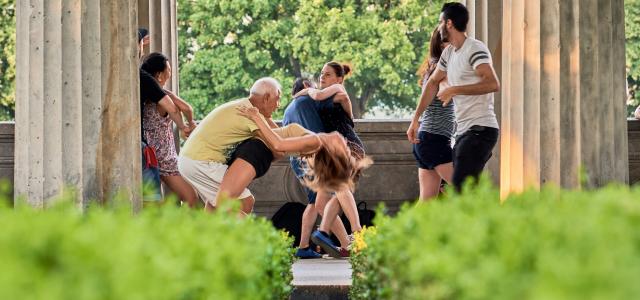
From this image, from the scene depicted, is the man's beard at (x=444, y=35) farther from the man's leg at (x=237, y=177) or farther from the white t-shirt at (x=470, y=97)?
the man's leg at (x=237, y=177)

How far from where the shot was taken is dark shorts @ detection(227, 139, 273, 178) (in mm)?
10945

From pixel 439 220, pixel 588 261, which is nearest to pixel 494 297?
pixel 588 261

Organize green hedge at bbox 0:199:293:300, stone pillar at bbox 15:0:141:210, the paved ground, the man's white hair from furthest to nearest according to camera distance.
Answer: the man's white hair < the paved ground < stone pillar at bbox 15:0:141:210 < green hedge at bbox 0:199:293:300

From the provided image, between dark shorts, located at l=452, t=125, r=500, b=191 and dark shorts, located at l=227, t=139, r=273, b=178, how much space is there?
1501mm

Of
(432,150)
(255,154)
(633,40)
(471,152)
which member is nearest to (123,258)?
(471,152)

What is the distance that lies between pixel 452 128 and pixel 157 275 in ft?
29.6

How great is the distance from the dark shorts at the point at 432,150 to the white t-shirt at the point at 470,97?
0.95 meters

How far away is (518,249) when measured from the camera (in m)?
3.41

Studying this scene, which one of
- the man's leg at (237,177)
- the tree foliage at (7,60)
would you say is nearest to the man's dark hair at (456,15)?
the man's leg at (237,177)

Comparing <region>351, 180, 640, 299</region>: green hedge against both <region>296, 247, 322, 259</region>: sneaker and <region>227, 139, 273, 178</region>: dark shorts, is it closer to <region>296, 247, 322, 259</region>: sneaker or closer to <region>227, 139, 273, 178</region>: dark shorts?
<region>227, 139, 273, 178</region>: dark shorts

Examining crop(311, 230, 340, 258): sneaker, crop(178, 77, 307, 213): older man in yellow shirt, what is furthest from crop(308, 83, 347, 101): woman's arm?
crop(178, 77, 307, 213): older man in yellow shirt

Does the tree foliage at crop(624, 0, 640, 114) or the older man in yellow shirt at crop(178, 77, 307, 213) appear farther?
the tree foliage at crop(624, 0, 640, 114)

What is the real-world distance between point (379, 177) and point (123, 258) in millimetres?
13381

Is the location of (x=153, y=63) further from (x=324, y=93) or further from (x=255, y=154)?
(x=324, y=93)
